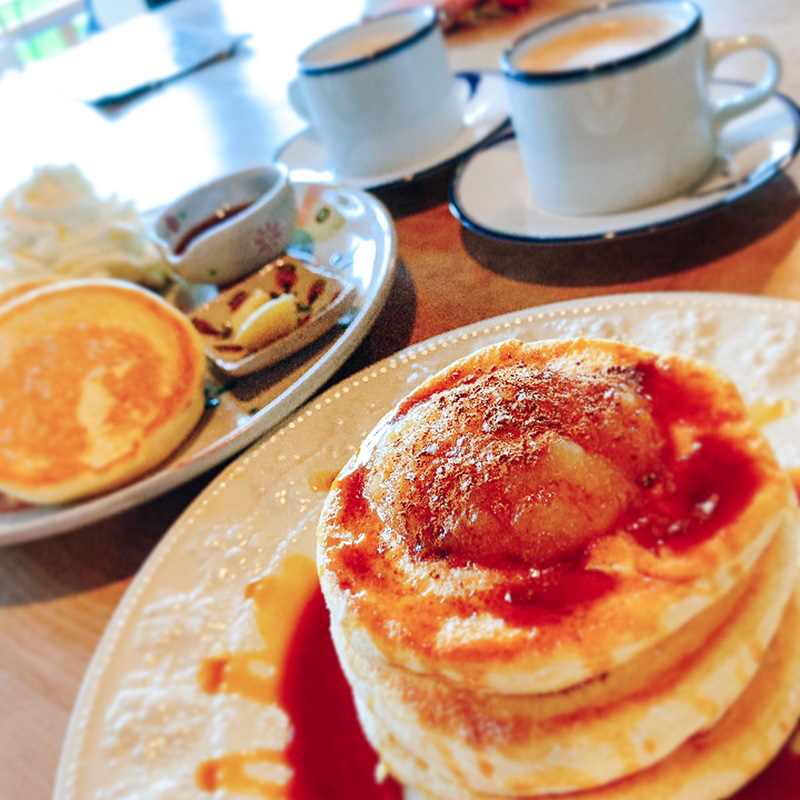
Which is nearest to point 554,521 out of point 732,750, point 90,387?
point 732,750

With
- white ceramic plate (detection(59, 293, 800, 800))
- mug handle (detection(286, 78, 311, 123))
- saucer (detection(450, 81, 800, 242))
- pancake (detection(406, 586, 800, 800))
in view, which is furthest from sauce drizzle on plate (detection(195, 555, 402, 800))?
mug handle (detection(286, 78, 311, 123))

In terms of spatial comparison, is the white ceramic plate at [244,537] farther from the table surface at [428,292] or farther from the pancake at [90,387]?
the pancake at [90,387]

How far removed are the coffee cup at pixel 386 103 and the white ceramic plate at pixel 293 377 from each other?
5.1 inches

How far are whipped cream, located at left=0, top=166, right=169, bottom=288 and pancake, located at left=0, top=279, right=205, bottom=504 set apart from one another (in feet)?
0.91

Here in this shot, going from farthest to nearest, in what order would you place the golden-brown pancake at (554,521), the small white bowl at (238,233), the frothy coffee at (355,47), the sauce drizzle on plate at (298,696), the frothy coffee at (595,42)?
the frothy coffee at (355,47), the small white bowl at (238,233), the frothy coffee at (595,42), the sauce drizzle on plate at (298,696), the golden-brown pancake at (554,521)

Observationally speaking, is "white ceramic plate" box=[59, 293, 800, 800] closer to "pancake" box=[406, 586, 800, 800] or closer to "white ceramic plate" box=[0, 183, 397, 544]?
"white ceramic plate" box=[0, 183, 397, 544]

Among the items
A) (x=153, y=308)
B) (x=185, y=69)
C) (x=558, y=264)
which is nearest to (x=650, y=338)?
(x=558, y=264)

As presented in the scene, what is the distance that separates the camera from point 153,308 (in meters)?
1.23

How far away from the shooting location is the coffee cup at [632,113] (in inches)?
39.1

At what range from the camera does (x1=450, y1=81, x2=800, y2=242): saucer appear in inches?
40.0

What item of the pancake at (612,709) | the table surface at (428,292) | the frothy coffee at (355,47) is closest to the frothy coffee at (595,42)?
the table surface at (428,292)

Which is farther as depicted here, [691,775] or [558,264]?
[558,264]

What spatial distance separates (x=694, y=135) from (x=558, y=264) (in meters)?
0.26

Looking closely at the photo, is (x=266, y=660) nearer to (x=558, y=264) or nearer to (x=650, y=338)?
(x=650, y=338)
